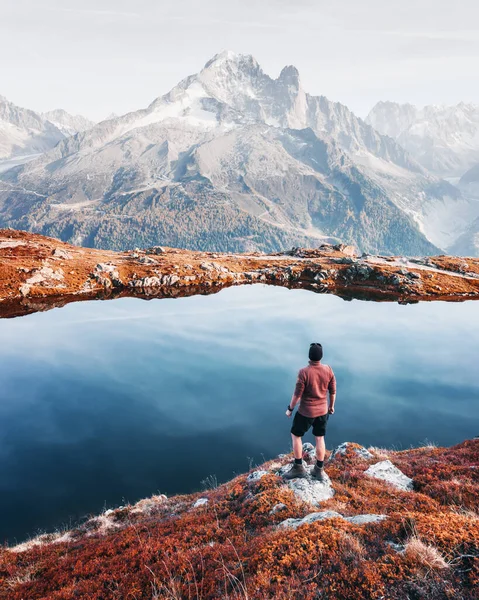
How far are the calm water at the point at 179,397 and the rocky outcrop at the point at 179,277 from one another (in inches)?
774

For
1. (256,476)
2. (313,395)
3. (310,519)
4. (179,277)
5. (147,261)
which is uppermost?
(147,261)

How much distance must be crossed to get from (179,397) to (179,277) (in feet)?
222

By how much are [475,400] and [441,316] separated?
39.7m

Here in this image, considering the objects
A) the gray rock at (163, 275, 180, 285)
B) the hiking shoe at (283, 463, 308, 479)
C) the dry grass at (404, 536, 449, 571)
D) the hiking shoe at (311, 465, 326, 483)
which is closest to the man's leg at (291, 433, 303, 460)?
the hiking shoe at (283, 463, 308, 479)

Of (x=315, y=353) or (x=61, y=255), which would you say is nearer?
(x=315, y=353)

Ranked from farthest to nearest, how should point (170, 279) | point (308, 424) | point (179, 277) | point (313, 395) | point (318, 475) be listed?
point (179, 277), point (170, 279), point (318, 475), point (308, 424), point (313, 395)

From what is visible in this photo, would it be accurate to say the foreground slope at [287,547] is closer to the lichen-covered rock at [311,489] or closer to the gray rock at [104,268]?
the lichen-covered rock at [311,489]

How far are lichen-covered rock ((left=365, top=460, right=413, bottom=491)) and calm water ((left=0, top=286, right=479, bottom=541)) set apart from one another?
1009cm

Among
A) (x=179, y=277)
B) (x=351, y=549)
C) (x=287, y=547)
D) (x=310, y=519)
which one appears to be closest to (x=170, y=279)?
(x=179, y=277)

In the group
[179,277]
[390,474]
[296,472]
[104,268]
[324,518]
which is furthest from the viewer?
[179,277]

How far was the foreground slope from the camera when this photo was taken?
6.17 m

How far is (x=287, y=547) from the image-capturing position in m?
7.54

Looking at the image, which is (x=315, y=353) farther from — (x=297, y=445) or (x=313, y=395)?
(x=297, y=445)

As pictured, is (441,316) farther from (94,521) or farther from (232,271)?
(94,521)
